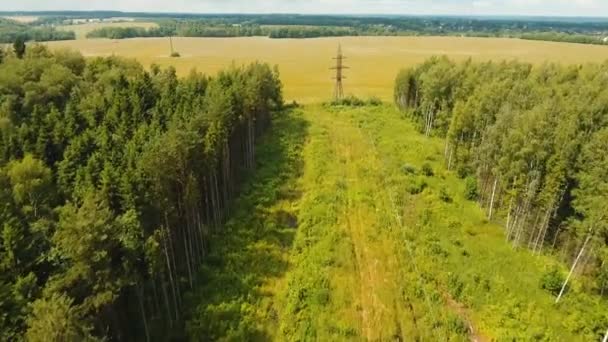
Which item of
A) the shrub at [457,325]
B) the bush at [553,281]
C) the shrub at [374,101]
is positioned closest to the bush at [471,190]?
the bush at [553,281]

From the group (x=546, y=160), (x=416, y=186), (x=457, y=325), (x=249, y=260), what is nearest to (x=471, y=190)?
(x=416, y=186)

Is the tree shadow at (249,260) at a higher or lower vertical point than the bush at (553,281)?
lower

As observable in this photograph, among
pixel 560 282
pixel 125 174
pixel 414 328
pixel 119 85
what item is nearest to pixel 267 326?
pixel 414 328

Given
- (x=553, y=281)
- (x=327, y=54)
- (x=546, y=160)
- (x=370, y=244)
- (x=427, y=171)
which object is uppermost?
(x=546, y=160)

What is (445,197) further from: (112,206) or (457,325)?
(112,206)

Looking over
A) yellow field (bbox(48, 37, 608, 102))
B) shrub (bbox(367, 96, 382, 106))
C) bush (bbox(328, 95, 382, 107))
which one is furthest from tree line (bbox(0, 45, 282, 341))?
yellow field (bbox(48, 37, 608, 102))

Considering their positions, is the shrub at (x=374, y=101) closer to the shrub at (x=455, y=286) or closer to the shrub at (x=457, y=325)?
the shrub at (x=455, y=286)
